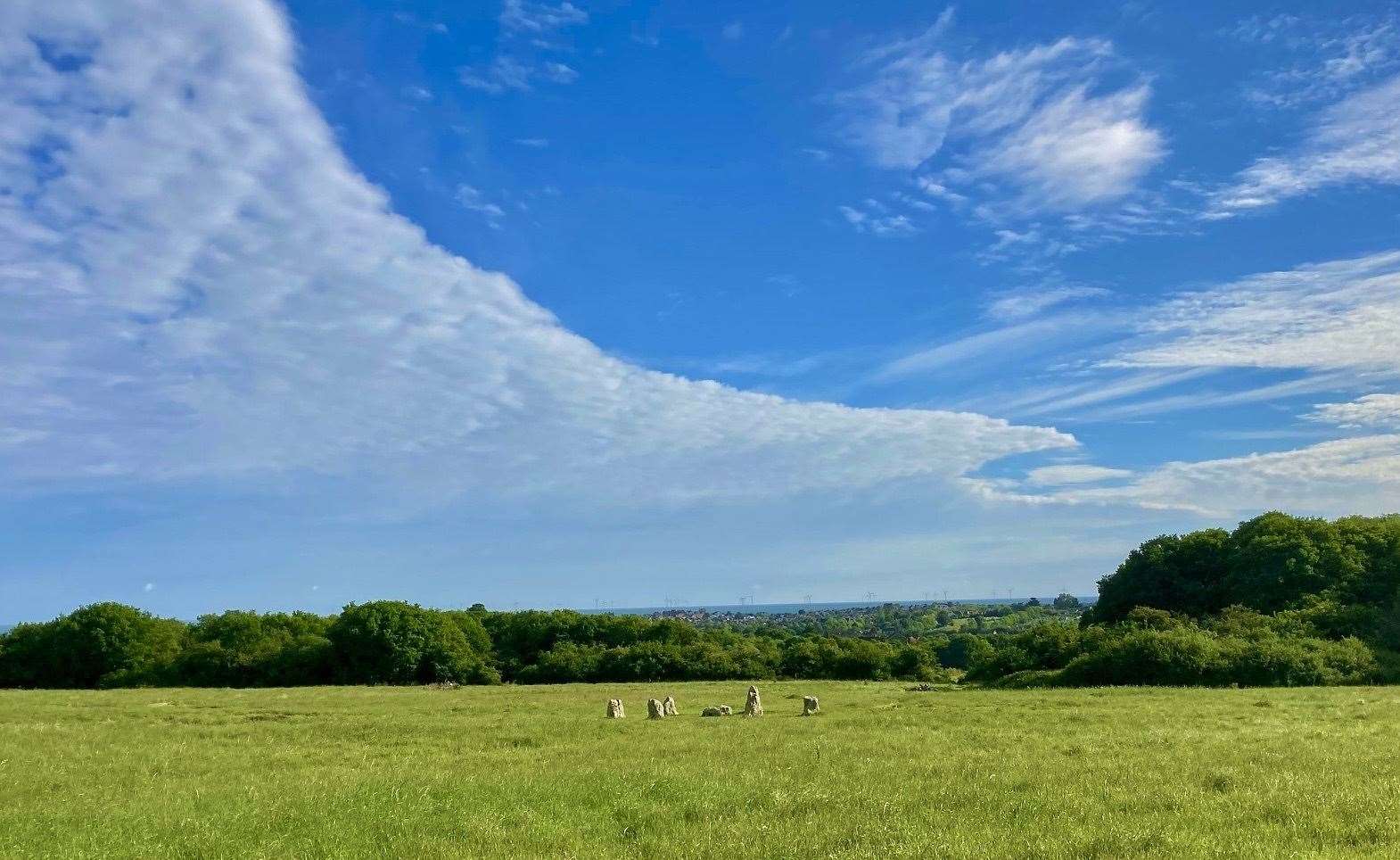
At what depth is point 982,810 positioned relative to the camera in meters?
15.0

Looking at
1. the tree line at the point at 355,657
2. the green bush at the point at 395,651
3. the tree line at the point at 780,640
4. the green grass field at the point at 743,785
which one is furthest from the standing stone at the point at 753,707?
the green bush at the point at 395,651

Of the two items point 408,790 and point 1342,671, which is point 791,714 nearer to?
point 408,790

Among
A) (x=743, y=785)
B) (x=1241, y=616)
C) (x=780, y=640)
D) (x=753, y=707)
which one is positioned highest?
(x=780, y=640)

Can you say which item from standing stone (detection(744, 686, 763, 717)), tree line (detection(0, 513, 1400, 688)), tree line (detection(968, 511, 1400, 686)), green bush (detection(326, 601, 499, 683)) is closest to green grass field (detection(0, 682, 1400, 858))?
standing stone (detection(744, 686, 763, 717))

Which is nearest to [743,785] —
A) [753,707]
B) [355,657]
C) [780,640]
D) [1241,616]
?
[753,707]

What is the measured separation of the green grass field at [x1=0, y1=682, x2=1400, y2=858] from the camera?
13352 millimetres

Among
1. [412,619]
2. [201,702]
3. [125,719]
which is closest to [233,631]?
[412,619]

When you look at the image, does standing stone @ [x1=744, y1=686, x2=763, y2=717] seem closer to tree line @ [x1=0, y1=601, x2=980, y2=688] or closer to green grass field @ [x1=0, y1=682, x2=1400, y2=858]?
green grass field @ [x1=0, y1=682, x2=1400, y2=858]

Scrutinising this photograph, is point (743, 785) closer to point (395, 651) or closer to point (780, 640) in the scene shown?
point (395, 651)

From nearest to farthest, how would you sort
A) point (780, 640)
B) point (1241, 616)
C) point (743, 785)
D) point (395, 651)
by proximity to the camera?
point (743, 785)
point (1241, 616)
point (395, 651)
point (780, 640)

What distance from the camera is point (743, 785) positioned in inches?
726

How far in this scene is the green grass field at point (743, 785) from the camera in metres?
13.4

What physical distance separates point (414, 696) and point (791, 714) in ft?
89.9

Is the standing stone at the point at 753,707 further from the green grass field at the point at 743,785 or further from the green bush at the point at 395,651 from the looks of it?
the green bush at the point at 395,651
